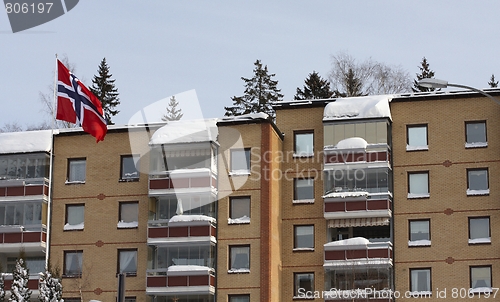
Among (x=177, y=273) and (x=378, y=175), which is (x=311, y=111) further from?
(x=177, y=273)

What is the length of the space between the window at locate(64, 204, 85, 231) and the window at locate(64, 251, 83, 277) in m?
1.60

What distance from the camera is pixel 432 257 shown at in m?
54.6

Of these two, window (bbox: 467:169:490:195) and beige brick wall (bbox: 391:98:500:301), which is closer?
beige brick wall (bbox: 391:98:500:301)

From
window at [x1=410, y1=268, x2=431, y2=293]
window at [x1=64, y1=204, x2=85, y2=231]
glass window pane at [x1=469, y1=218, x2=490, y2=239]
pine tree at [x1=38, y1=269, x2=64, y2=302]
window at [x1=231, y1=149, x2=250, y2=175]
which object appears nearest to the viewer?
pine tree at [x1=38, y1=269, x2=64, y2=302]

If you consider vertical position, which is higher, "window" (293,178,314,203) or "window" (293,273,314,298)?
"window" (293,178,314,203)

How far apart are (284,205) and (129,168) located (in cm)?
982

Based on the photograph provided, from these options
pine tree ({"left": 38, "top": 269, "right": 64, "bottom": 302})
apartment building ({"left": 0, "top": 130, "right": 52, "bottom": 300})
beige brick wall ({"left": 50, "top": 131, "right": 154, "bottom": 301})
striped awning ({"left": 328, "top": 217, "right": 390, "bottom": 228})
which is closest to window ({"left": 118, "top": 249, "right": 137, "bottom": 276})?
beige brick wall ({"left": 50, "top": 131, "right": 154, "bottom": 301})

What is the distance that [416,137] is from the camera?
56844 mm

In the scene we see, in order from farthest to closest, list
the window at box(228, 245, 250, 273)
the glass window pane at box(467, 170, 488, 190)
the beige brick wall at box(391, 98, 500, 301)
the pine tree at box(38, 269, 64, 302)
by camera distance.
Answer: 1. the window at box(228, 245, 250, 273)
2. the glass window pane at box(467, 170, 488, 190)
3. the beige brick wall at box(391, 98, 500, 301)
4. the pine tree at box(38, 269, 64, 302)

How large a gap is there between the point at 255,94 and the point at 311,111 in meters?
28.8

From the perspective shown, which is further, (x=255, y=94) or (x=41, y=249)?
(x=255, y=94)

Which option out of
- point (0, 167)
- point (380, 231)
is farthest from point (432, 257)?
point (0, 167)

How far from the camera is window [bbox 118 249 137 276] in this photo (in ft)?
188

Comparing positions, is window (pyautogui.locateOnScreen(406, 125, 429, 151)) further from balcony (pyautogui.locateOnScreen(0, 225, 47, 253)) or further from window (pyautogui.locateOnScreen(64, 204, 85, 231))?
balcony (pyautogui.locateOnScreen(0, 225, 47, 253))
